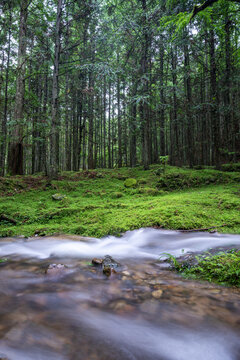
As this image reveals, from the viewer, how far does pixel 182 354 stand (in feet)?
4.61

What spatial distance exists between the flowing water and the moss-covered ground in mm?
1254

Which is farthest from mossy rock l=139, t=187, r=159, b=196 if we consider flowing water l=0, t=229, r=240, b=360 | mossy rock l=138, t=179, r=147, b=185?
flowing water l=0, t=229, r=240, b=360

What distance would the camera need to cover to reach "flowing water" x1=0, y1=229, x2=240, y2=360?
1.43 m

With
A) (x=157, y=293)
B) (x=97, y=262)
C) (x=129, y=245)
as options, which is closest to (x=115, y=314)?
(x=157, y=293)

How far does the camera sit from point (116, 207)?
19.8 feet

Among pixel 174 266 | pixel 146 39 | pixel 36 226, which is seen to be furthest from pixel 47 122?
pixel 174 266

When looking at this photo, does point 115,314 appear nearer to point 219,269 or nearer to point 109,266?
point 109,266

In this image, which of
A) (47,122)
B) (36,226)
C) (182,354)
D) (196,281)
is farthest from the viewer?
(47,122)

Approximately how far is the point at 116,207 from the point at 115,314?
4206 mm

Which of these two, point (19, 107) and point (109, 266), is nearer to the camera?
point (109, 266)

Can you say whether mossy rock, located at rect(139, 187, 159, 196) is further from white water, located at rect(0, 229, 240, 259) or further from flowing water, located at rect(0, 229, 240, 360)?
flowing water, located at rect(0, 229, 240, 360)

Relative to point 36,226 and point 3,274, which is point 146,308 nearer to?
point 3,274

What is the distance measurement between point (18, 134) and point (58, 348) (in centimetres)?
1184

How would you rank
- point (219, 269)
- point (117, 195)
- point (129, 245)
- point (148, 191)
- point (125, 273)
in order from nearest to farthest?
point (219, 269)
point (125, 273)
point (129, 245)
point (117, 195)
point (148, 191)
